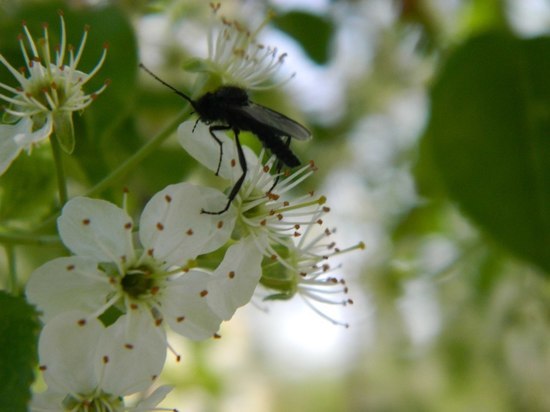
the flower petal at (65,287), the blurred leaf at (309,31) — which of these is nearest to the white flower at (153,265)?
the flower petal at (65,287)

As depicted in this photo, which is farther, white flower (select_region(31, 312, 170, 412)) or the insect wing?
the insect wing

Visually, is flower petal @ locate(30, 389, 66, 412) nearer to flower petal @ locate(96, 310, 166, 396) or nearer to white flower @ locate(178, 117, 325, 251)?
flower petal @ locate(96, 310, 166, 396)

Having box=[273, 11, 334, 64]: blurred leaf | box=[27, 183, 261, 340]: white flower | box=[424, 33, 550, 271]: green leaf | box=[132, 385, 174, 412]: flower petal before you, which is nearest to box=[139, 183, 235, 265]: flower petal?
box=[27, 183, 261, 340]: white flower

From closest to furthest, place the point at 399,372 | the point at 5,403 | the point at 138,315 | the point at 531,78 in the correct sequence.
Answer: the point at 5,403
the point at 138,315
the point at 531,78
the point at 399,372

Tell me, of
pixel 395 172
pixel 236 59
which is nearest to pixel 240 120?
pixel 236 59

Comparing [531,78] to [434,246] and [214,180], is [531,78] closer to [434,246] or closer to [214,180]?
[214,180]

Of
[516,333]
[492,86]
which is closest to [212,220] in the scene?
[492,86]

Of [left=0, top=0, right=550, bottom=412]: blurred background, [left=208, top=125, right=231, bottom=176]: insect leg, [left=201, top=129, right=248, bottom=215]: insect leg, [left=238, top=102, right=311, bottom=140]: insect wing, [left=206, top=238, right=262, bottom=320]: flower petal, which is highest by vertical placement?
[left=238, top=102, right=311, bottom=140]: insect wing
